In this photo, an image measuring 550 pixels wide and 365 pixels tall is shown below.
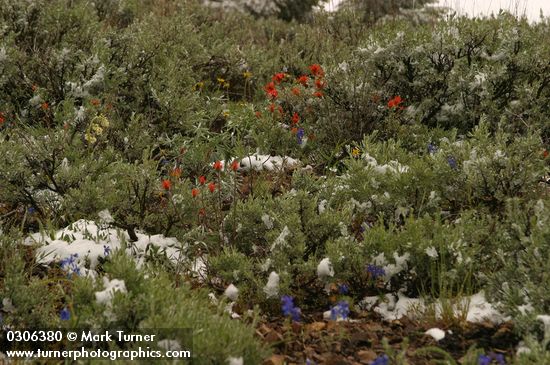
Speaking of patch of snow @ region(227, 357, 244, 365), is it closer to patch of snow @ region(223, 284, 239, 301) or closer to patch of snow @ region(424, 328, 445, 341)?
patch of snow @ region(223, 284, 239, 301)

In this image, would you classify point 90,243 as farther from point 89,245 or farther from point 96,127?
point 96,127

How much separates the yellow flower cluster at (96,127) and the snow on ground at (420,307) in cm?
232

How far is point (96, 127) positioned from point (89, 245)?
130 cm

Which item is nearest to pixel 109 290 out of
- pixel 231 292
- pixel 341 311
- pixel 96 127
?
pixel 231 292

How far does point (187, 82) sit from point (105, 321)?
385cm

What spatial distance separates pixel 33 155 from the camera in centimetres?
430

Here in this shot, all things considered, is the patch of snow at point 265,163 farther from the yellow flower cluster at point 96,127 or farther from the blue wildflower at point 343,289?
the blue wildflower at point 343,289

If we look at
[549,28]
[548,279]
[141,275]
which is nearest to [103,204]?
[141,275]

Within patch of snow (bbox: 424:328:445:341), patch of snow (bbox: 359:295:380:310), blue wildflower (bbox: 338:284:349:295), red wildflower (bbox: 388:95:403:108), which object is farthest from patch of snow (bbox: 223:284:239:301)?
red wildflower (bbox: 388:95:403:108)

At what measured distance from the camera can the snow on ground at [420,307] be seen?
308cm

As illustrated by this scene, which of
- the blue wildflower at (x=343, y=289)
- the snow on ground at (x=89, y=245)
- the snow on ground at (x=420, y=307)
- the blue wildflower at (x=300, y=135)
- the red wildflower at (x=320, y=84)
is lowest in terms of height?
the snow on ground at (x=420, y=307)

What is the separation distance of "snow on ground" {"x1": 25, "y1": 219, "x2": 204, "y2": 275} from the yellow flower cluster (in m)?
0.83

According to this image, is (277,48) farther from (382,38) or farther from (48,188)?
(48,188)

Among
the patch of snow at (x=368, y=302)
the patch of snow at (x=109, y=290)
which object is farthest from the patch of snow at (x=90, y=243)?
the patch of snow at (x=368, y=302)
